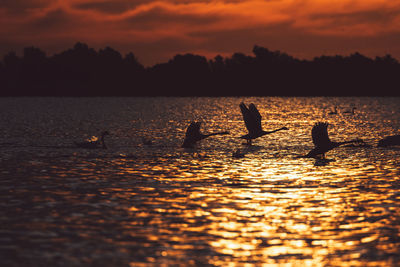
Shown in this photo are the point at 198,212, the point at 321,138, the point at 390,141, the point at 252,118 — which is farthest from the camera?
the point at 390,141

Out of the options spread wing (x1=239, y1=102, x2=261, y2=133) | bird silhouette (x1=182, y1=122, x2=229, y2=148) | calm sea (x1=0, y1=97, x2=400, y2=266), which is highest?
spread wing (x1=239, y1=102, x2=261, y2=133)

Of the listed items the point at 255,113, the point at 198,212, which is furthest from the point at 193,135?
the point at 198,212

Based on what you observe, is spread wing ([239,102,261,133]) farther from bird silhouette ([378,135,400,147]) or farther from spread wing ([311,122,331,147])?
bird silhouette ([378,135,400,147])

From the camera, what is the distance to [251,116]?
3472cm

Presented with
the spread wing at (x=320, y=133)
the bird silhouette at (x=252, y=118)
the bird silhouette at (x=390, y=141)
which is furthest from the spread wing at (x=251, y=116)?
the bird silhouette at (x=390, y=141)

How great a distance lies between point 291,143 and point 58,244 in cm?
3125

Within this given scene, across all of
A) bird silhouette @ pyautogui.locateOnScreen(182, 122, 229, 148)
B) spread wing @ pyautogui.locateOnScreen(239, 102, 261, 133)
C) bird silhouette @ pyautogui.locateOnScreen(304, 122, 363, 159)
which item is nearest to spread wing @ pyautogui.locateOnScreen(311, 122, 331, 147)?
bird silhouette @ pyautogui.locateOnScreen(304, 122, 363, 159)

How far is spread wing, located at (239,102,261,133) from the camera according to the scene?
34.4 m

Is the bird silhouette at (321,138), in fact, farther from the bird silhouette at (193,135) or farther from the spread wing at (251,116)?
the bird silhouette at (193,135)

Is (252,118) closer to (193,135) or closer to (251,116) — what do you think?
(251,116)

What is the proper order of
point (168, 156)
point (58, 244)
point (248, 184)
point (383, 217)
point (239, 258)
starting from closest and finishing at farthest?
1. point (239, 258)
2. point (58, 244)
3. point (383, 217)
4. point (248, 184)
5. point (168, 156)

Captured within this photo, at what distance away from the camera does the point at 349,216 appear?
1617cm

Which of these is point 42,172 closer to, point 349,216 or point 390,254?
point 349,216

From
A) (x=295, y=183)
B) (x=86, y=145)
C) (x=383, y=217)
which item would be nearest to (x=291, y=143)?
(x=86, y=145)
